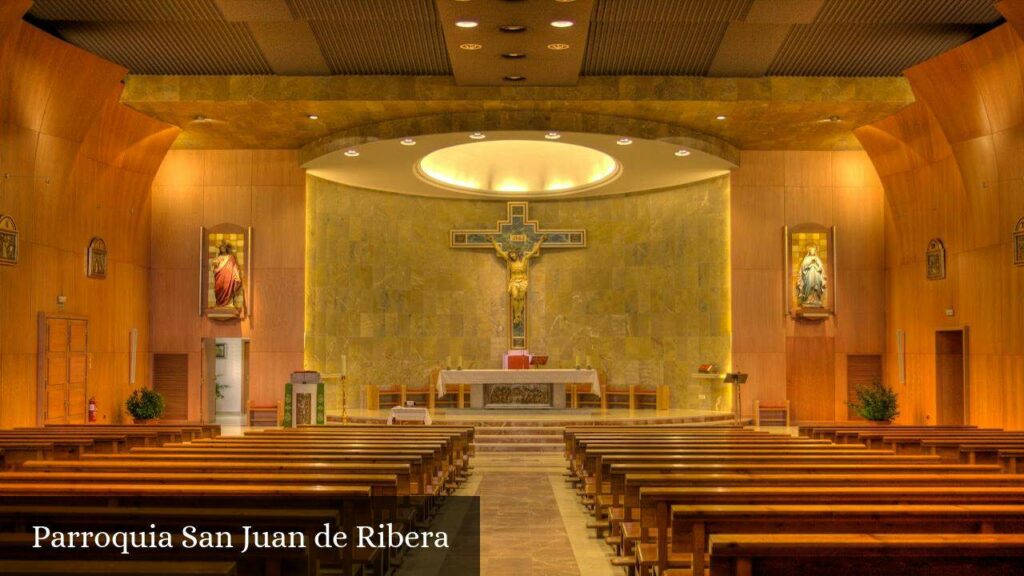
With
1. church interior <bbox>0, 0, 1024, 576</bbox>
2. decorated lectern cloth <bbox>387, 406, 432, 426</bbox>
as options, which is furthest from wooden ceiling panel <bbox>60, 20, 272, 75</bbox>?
decorated lectern cloth <bbox>387, 406, 432, 426</bbox>

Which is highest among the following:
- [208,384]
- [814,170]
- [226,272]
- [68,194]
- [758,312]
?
[814,170]

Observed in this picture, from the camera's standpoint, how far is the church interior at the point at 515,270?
5566 millimetres

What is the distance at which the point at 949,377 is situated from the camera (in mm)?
14047

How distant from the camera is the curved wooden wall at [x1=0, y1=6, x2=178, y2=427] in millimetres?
11414

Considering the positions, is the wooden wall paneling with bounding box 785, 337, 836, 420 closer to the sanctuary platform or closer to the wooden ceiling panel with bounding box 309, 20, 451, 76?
the sanctuary platform

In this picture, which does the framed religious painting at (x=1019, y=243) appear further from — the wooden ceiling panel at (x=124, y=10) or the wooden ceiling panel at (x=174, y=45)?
the wooden ceiling panel at (x=124, y=10)

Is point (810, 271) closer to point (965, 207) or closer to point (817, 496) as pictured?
point (965, 207)

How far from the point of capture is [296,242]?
15938 millimetres

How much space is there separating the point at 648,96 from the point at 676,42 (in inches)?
48.1

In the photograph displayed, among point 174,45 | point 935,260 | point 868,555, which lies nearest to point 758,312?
point 935,260

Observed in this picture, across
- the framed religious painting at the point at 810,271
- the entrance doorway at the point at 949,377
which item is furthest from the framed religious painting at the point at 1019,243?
the framed religious painting at the point at 810,271

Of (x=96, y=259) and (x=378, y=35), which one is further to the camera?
(x=96, y=259)

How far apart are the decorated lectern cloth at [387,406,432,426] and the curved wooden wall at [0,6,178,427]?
4794 millimetres

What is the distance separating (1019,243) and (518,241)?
9.21 m
